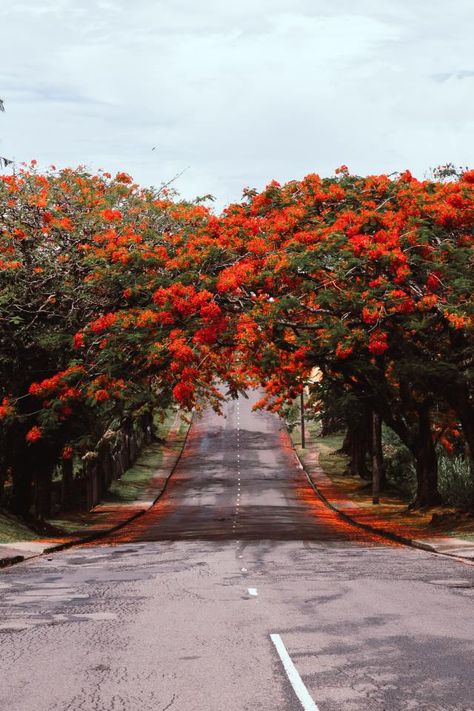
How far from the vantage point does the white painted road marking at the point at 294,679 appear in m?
7.14

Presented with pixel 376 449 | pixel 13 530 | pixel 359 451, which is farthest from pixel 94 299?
pixel 359 451

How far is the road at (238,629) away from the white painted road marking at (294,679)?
0.6 inches

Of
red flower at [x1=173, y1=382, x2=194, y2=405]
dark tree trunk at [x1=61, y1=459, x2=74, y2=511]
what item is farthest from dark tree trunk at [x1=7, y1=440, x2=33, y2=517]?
dark tree trunk at [x1=61, y1=459, x2=74, y2=511]

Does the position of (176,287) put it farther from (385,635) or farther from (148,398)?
(385,635)

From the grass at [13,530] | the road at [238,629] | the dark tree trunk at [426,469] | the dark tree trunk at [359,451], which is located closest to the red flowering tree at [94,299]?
the grass at [13,530]

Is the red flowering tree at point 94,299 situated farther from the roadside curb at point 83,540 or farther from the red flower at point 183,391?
the roadside curb at point 83,540

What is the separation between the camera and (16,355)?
95.8 ft

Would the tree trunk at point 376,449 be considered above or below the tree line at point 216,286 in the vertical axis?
below

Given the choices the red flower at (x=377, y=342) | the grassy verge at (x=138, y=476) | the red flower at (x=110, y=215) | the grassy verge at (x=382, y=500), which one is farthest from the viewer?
the grassy verge at (x=138, y=476)

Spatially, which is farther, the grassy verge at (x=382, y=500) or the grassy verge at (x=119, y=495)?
the grassy verge at (x=382, y=500)

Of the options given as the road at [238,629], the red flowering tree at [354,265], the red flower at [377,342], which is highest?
the red flowering tree at [354,265]

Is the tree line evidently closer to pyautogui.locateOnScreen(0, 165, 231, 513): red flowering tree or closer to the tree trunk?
pyautogui.locateOnScreen(0, 165, 231, 513): red flowering tree

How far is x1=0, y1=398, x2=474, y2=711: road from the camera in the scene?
7.57 meters

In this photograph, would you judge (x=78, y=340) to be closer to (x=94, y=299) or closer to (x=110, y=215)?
(x=94, y=299)
